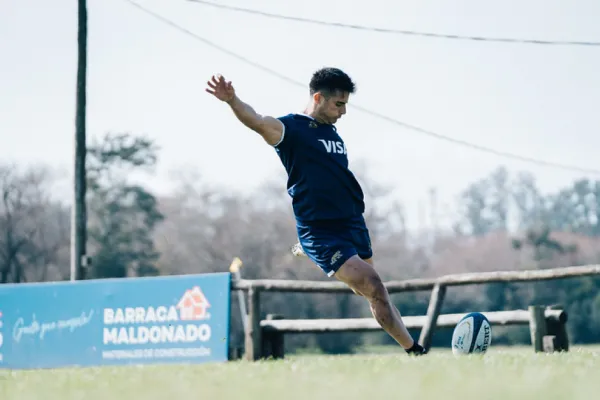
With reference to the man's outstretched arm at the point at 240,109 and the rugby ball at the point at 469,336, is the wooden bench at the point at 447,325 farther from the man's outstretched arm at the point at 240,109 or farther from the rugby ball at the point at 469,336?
the man's outstretched arm at the point at 240,109

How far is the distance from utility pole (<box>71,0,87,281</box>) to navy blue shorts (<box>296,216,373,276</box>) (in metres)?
11.9

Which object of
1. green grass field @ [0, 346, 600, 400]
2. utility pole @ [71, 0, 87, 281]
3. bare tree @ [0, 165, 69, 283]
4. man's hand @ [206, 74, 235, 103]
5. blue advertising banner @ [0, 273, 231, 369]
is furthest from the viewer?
bare tree @ [0, 165, 69, 283]

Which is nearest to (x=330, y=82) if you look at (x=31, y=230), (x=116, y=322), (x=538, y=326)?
(x=538, y=326)

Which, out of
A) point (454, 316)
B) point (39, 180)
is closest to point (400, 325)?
point (454, 316)

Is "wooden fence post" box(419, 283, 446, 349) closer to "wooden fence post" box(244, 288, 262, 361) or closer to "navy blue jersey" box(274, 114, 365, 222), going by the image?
"wooden fence post" box(244, 288, 262, 361)

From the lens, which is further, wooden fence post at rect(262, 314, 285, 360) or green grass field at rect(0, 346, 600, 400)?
wooden fence post at rect(262, 314, 285, 360)

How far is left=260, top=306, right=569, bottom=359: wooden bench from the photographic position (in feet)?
33.4

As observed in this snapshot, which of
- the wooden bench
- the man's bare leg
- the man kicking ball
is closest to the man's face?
the man kicking ball

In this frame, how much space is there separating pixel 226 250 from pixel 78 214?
30.5 m

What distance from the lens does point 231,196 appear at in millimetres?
49688

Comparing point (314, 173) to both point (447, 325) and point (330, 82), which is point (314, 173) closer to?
point (330, 82)

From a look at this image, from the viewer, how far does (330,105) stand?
729cm

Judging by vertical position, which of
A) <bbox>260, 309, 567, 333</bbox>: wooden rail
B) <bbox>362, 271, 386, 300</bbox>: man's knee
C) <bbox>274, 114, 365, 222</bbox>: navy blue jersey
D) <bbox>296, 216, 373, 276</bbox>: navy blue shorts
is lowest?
<bbox>260, 309, 567, 333</bbox>: wooden rail

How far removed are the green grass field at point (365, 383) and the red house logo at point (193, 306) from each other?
19.9 ft
